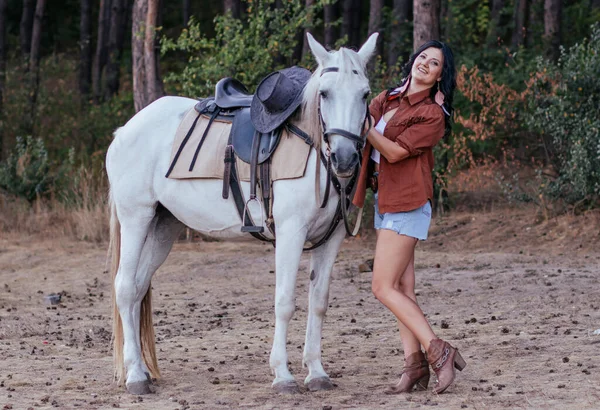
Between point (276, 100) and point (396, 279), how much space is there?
128cm

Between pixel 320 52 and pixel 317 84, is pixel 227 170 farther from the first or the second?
pixel 320 52

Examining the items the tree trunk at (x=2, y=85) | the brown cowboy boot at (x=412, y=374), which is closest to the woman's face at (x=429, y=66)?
the brown cowboy boot at (x=412, y=374)

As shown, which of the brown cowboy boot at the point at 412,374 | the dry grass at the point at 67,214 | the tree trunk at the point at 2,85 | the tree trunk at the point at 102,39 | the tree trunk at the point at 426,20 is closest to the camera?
the brown cowboy boot at the point at 412,374

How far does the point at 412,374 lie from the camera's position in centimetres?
548

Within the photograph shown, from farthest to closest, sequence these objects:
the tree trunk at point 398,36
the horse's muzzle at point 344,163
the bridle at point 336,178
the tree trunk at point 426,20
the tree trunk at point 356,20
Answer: the tree trunk at point 356,20 → the tree trunk at point 398,36 → the tree trunk at point 426,20 → the bridle at point 336,178 → the horse's muzzle at point 344,163

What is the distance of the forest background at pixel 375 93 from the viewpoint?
40.9 feet

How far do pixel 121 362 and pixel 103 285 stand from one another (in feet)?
15.9

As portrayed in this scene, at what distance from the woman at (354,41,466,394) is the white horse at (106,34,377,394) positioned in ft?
0.80

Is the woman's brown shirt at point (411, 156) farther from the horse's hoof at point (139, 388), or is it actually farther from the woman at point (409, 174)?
the horse's hoof at point (139, 388)

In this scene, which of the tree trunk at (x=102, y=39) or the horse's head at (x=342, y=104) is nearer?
the horse's head at (x=342, y=104)

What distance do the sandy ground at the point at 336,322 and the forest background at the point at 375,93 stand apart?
2.56ft

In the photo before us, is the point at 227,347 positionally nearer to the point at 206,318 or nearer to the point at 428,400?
the point at 206,318

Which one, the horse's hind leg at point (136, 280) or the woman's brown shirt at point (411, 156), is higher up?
the woman's brown shirt at point (411, 156)

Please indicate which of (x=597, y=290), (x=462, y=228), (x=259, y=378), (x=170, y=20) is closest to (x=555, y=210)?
(x=462, y=228)
